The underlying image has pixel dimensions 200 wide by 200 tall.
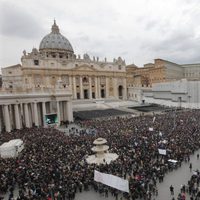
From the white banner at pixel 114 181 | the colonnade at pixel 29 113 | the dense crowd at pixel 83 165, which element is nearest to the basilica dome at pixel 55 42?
the colonnade at pixel 29 113

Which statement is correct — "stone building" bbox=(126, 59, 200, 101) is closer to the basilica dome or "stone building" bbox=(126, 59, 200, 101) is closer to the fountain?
the basilica dome

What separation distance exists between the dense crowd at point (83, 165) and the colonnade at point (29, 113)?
11.4 metres

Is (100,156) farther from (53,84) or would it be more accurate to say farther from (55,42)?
(55,42)

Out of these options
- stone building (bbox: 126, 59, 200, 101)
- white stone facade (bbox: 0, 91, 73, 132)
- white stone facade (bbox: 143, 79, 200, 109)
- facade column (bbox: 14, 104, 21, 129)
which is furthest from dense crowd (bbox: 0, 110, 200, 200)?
stone building (bbox: 126, 59, 200, 101)

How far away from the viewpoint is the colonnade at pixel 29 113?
3338 cm

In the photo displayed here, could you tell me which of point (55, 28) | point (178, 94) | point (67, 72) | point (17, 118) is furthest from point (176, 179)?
point (55, 28)

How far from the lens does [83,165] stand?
15453 millimetres

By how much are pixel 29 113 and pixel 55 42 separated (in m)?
60.2

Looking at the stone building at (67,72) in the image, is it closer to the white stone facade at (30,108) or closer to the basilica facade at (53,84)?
the basilica facade at (53,84)

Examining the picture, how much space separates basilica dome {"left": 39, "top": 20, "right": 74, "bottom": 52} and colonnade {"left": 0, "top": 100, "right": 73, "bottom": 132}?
181ft

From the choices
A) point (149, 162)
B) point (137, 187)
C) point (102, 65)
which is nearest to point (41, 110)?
point (149, 162)

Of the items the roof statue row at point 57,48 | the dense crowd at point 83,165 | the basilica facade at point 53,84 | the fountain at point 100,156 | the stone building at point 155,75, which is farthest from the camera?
the roof statue row at point 57,48

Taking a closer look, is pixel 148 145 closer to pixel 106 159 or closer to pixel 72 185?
pixel 106 159

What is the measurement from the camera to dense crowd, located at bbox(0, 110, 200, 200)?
1237 cm
